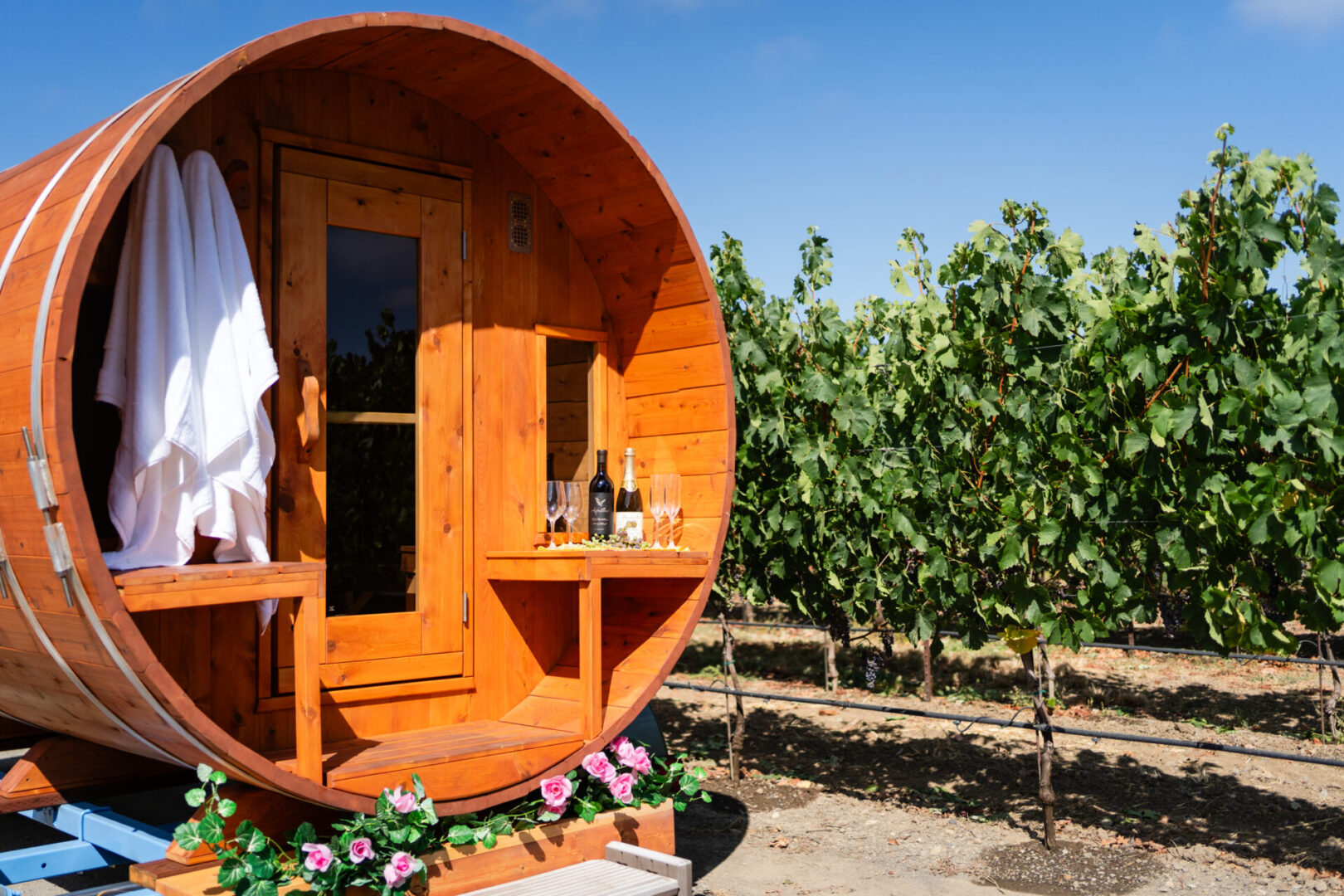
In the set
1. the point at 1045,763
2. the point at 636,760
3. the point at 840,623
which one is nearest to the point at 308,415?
the point at 636,760

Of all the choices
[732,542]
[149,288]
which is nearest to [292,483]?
[149,288]

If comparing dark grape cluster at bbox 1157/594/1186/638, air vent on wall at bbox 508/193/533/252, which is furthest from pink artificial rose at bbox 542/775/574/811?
dark grape cluster at bbox 1157/594/1186/638

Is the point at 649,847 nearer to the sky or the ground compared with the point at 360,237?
nearer to the ground

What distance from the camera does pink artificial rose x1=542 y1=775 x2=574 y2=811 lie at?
3754 millimetres

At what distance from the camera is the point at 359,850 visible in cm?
321

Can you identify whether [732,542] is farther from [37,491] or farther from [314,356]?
[37,491]

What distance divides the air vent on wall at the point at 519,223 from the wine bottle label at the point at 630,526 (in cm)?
115

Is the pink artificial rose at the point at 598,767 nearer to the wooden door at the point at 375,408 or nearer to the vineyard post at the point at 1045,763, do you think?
the wooden door at the point at 375,408

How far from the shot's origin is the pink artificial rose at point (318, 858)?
3.12m

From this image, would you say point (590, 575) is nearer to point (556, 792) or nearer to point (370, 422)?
point (556, 792)

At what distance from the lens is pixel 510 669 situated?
447cm

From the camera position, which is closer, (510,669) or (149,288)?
(149,288)

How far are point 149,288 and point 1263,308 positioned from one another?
3761 millimetres

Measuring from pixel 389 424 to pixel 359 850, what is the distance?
5.10 ft
